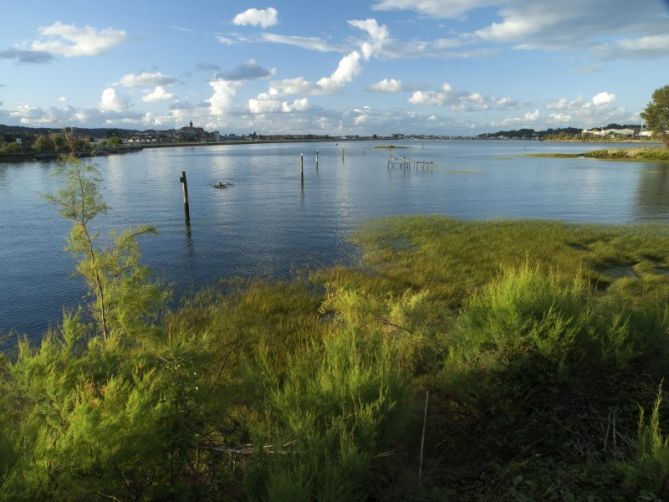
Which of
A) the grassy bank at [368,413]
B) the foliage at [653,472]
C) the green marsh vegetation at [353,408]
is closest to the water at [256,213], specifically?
the green marsh vegetation at [353,408]

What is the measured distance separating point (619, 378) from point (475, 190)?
162 feet

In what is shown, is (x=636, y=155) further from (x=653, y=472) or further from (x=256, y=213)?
(x=653, y=472)

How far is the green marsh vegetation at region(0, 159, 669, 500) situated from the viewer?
14.5ft

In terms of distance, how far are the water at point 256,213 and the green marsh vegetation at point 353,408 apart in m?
6.38

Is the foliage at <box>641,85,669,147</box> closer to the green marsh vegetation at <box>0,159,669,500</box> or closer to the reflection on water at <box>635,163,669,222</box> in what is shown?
the reflection on water at <box>635,163,669,222</box>

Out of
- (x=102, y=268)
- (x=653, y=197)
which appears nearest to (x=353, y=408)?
(x=102, y=268)

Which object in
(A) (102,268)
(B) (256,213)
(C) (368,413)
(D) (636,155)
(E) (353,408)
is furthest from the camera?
(D) (636,155)

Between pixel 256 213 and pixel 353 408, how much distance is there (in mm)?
35268

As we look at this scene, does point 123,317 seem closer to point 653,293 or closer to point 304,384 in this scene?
point 304,384

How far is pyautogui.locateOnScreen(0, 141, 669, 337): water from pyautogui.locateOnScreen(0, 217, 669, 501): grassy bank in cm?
699

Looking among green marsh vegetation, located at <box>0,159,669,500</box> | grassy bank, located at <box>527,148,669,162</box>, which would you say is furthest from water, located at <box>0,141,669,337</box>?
grassy bank, located at <box>527,148,669,162</box>

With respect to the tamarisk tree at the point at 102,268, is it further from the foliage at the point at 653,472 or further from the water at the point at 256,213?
the foliage at the point at 653,472

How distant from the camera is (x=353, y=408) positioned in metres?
5.52

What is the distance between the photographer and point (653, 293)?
14719mm
